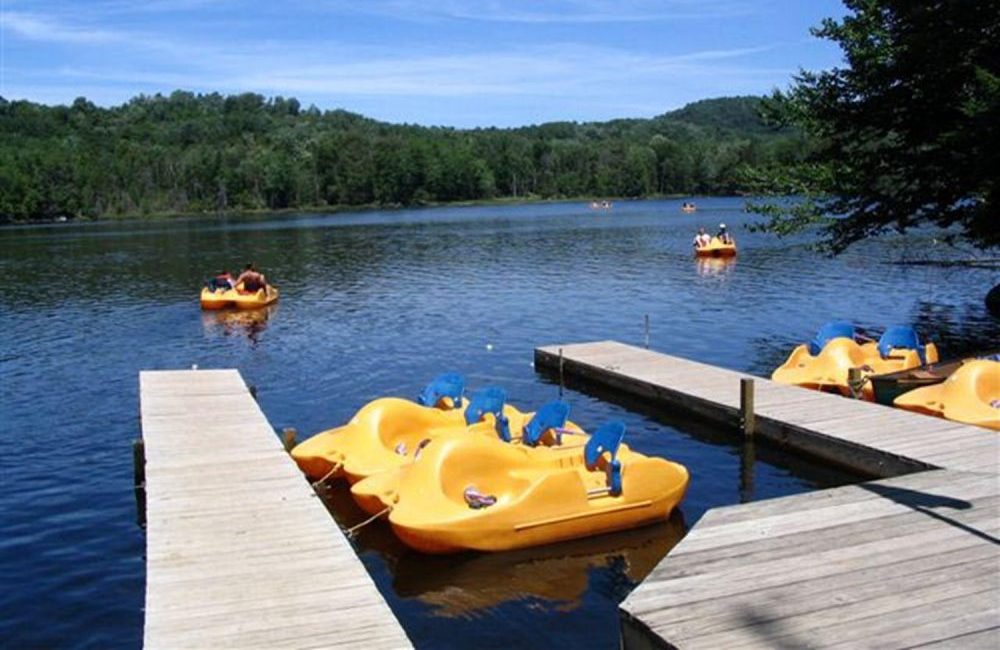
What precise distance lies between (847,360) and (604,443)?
24.8 feet

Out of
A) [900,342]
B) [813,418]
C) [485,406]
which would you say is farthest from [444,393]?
[900,342]

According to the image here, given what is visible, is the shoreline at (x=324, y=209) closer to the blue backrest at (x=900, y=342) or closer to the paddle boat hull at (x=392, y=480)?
the blue backrest at (x=900, y=342)

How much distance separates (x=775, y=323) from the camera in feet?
92.0

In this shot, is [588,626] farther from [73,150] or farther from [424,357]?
[73,150]

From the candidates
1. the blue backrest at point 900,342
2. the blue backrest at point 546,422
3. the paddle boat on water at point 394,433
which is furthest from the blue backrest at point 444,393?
the blue backrest at point 900,342

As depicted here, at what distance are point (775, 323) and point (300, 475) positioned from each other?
1914cm

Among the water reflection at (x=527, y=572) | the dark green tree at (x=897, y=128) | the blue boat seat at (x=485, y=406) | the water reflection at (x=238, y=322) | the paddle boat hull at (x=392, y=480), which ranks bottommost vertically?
the water reflection at (x=527, y=572)

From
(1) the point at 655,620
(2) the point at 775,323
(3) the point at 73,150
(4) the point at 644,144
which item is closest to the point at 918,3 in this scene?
(2) the point at 775,323

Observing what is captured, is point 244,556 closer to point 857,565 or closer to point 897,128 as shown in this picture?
point 857,565

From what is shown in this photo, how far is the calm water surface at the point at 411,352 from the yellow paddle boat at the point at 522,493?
0.29 meters

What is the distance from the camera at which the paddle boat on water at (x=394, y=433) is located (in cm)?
1341

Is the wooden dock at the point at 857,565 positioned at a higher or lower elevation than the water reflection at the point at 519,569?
higher

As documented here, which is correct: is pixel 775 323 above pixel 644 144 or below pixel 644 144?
below

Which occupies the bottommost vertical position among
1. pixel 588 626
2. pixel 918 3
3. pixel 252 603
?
pixel 588 626
